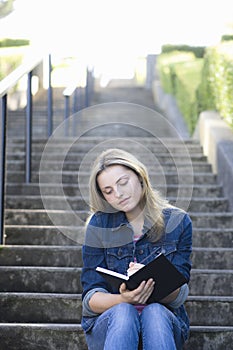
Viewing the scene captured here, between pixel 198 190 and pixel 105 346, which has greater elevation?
pixel 105 346

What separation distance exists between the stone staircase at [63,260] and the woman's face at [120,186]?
0.81 meters

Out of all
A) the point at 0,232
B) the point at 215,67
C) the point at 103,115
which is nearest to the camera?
the point at 0,232

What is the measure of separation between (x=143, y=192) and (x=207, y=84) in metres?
5.42

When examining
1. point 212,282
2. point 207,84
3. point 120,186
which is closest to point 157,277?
point 120,186

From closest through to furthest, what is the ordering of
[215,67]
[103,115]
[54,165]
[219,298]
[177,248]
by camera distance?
[177,248] < [219,298] < [54,165] < [215,67] < [103,115]

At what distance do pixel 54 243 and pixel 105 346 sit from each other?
220 cm

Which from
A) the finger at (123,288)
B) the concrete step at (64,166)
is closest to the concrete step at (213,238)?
the concrete step at (64,166)

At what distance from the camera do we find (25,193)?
6844mm

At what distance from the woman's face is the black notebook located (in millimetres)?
321

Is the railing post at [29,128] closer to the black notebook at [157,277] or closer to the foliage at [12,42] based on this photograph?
the black notebook at [157,277]

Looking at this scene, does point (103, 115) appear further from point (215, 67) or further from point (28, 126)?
point (28, 126)

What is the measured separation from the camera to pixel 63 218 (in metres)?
6.11

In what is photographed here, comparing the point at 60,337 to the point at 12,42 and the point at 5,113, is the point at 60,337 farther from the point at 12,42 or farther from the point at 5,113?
the point at 12,42

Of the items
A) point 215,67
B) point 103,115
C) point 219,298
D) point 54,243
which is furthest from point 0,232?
point 103,115
